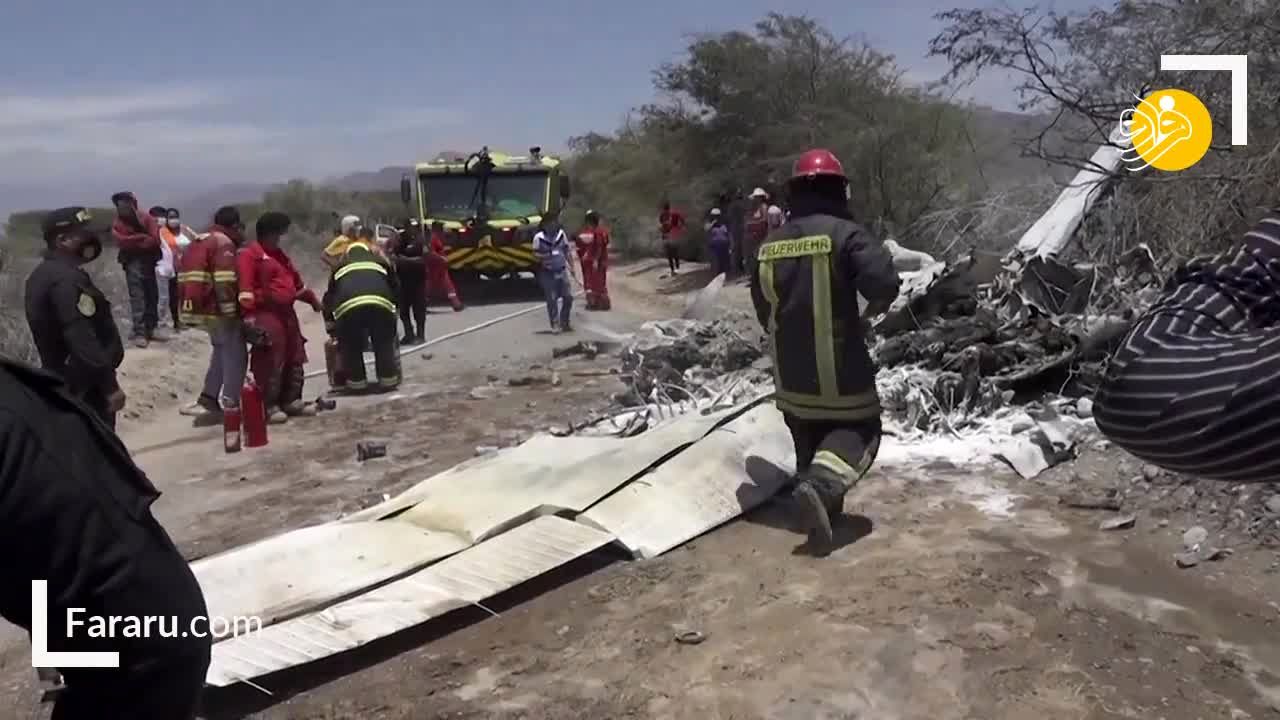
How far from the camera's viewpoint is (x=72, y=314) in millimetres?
5312

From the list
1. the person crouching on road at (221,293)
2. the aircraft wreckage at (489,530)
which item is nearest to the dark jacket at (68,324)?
the aircraft wreckage at (489,530)

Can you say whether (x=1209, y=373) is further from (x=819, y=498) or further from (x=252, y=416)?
(x=252, y=416)

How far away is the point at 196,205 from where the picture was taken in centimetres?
1909

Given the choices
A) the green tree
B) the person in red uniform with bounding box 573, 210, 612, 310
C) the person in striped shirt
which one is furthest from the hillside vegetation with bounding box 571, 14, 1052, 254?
the person in striped shirt

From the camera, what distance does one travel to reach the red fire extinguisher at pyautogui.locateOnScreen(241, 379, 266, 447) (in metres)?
7.36

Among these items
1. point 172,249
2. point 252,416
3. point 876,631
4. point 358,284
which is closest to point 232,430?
point 252,416

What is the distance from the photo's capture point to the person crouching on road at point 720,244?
1855 cm

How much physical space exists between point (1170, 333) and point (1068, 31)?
867cm

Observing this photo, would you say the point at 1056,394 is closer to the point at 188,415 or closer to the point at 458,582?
the point at 458,582

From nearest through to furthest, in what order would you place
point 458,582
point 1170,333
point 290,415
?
point 1170,333, point 458,582, point 290,415

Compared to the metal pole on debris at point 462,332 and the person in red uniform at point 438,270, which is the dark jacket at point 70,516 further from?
the person in red uniform at point 438,270

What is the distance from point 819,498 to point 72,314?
3876 millimetres

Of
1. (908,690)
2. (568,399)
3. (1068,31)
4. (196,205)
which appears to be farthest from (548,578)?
(196,205)

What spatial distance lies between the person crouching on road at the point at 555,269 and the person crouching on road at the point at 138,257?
14.4ft
